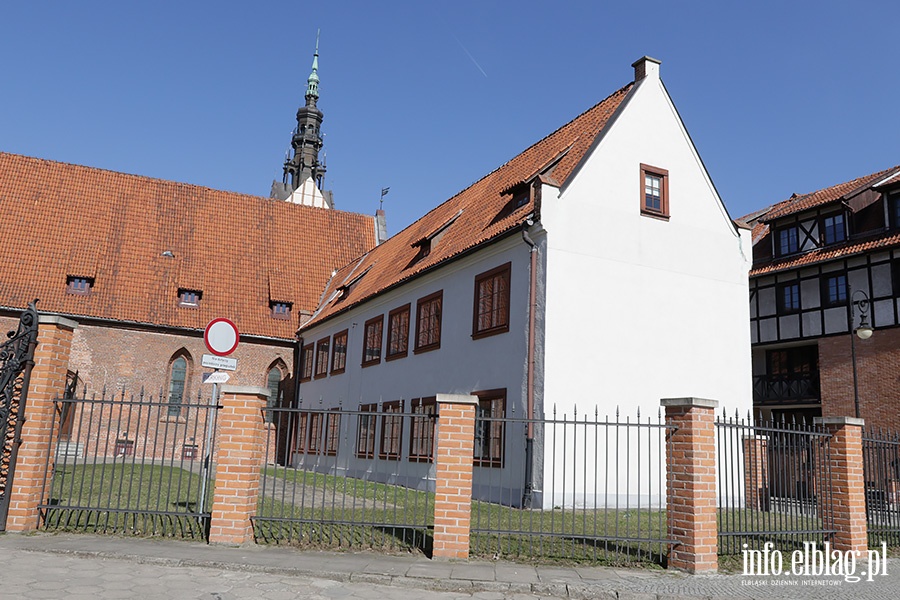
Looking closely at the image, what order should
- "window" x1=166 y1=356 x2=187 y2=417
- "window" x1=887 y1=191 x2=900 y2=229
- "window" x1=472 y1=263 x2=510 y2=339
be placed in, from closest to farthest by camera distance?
1. "window" x1=472 y1=263 x2=510 y2=339
2. "window" x1=887 y1=191 x2=900 y2=229
3. "window" x1=166 y1=356 x2=187 y2=417

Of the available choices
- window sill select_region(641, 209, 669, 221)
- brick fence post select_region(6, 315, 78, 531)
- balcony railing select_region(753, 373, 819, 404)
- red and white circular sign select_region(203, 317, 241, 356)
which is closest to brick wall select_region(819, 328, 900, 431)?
balcony railing select_region(753, 373, 819, 404)

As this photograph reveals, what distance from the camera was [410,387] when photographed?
21641mm

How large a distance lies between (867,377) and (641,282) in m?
13.4

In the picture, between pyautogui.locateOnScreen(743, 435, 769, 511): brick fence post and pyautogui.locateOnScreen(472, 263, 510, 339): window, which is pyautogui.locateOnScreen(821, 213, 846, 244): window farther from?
pyautogui.locateOnScreen(743, 435, 769, 511): brick fence post

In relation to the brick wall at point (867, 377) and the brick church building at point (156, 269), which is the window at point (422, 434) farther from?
the brick wall at point (867, 377)

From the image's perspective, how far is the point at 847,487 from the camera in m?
10.9

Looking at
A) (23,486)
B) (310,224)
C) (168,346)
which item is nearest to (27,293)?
(168,346)

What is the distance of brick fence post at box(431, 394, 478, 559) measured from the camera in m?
9.30

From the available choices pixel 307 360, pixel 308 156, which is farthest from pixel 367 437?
pixel 308 156

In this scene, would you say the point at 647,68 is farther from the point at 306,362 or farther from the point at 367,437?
the point at 306,362

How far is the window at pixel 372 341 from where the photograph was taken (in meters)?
24.6

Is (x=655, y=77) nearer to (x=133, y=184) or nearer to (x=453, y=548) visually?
(x=453, y=548)

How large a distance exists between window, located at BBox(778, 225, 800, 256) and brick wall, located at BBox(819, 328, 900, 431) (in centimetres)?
419

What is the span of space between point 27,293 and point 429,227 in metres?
16.4
